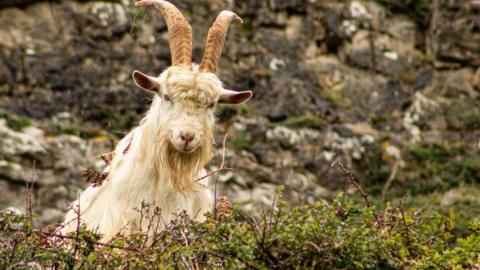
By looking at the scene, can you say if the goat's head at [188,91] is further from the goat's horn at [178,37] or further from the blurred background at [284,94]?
the blurred background at [284,94]

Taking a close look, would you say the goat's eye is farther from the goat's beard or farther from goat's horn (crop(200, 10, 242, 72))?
goat's horn (crop(200, 10, 242, 72))

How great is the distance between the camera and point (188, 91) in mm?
7223

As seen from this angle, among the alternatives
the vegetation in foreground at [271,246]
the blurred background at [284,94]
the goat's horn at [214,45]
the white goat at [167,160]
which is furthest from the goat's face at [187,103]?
the blurred background at [284,94]

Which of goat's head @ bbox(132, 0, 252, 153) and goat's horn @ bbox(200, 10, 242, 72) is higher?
goat's horn @ bbox(200, 10, 242, 72)

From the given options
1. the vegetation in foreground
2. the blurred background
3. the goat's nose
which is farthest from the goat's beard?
the blurred background

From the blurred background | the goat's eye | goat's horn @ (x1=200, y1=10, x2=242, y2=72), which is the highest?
goat's horn @ (x1=200, y1=10, x2=242, y2=72)

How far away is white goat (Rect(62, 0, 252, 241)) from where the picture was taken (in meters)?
7.09

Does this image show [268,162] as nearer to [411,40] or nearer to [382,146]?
[382,146]

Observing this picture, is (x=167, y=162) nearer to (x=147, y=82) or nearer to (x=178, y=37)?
(x=147, y=82)

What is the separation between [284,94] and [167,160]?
31.5 feet

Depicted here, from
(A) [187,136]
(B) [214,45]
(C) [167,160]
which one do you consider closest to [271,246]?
(A) [187,136]

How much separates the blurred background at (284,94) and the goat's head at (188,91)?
6.18 metres

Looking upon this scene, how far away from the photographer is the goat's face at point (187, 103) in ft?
23.1

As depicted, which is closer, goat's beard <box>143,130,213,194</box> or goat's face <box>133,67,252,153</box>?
goat's face <box>133,67,252,153</box>
